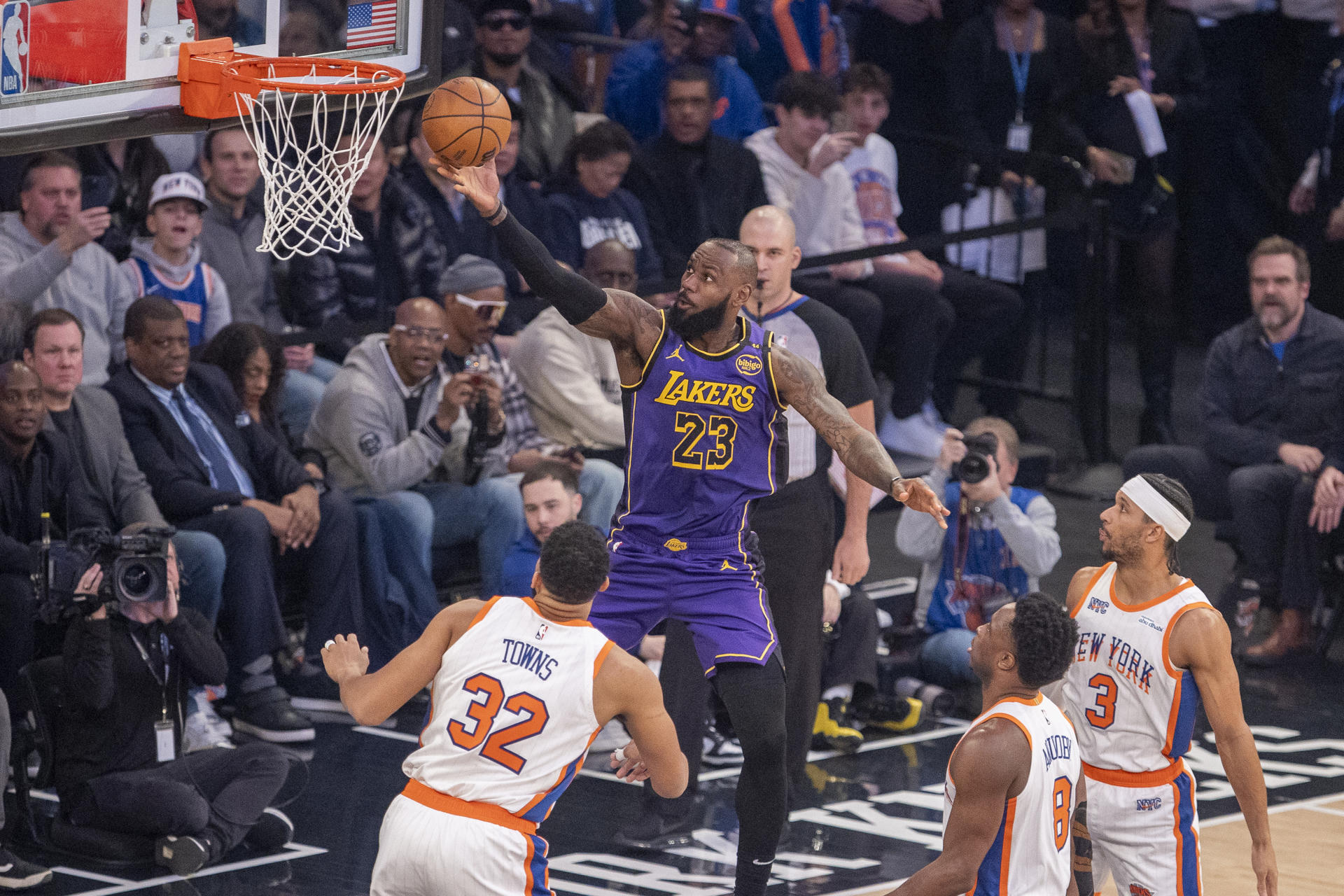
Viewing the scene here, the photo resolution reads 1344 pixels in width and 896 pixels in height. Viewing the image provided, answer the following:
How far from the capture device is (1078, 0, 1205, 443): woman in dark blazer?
12.4m

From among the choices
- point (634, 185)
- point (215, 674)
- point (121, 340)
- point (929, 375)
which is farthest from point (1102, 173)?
point (215, 674)

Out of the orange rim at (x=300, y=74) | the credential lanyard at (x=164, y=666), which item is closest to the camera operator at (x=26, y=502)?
the credential lanyard at (x=164, y=666)

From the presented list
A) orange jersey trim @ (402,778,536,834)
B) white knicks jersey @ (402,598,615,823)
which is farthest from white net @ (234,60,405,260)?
orange jersey trim @ (402,778,536,834)

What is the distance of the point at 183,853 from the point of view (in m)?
6.76

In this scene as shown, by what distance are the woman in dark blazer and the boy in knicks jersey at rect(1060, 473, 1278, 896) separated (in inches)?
259

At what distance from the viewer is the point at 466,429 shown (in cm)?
922

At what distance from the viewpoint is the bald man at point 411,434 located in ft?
29.0

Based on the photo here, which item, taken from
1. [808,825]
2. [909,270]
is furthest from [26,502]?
[909,270]

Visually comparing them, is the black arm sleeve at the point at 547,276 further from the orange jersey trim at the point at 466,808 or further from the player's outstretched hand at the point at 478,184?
the orange jersey trim at the point at 466,808

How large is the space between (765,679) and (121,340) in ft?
13.6

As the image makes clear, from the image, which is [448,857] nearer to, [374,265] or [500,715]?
[500,715]

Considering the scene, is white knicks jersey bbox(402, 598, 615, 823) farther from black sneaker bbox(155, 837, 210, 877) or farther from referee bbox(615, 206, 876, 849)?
referee bbox(615, 206, 876, 849)

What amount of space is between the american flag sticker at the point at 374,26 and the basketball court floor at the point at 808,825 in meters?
3.11

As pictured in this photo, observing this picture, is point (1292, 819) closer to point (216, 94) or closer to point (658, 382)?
point (658, 382)
